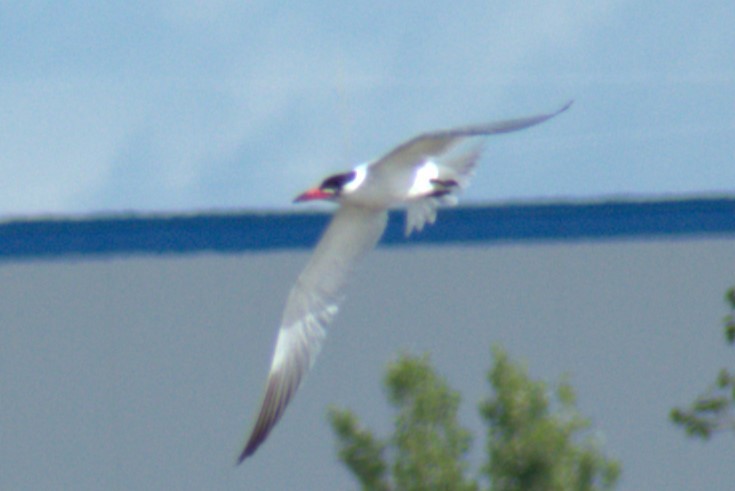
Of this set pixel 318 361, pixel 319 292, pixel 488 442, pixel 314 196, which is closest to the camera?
pixel 488 442

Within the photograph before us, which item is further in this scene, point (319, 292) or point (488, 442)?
point (319, 292)

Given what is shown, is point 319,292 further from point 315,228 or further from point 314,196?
point 315,228

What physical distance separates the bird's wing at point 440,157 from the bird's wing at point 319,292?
0.80 ft

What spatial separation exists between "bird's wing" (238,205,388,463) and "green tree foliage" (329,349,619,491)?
0.55 m

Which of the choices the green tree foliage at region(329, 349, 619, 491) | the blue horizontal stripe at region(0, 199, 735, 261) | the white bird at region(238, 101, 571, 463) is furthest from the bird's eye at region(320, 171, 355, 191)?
the blue horizontal stripe at region(0, 199, 735, 261)

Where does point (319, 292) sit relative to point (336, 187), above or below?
below

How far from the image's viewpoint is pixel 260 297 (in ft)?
37.4

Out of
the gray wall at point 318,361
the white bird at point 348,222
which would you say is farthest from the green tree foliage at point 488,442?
the gray wall at point 318,361

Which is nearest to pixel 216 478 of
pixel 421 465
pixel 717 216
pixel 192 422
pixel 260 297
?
pixel 192 422

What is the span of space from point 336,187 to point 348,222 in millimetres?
337

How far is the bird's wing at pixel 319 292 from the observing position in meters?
8.39

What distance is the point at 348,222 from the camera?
8.58m

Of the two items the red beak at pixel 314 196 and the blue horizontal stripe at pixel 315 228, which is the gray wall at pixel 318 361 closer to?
the blue horizontal stripe at pixel 315 228

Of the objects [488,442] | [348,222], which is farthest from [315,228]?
[488,442]
